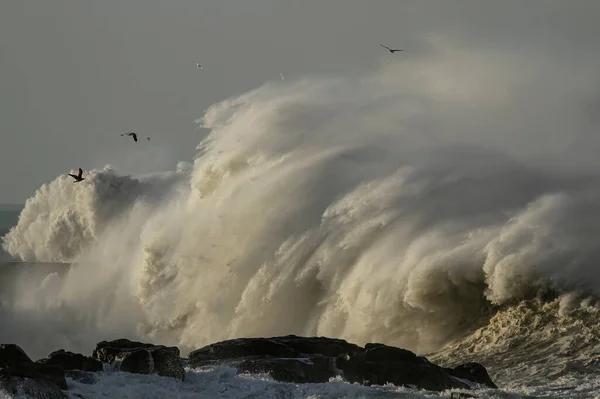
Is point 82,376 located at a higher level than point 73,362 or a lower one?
lower

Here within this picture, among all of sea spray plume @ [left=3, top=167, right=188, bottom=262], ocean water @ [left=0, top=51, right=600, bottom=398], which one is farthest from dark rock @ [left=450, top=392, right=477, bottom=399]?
sea spray plume @ [left=3, top=167, right=188, bottom=262]

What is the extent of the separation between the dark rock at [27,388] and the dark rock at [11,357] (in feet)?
5.45

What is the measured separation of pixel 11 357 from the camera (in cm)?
2008

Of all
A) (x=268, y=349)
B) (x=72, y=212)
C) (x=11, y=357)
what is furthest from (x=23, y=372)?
(x=72, y=212)

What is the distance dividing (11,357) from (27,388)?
7.02 ft

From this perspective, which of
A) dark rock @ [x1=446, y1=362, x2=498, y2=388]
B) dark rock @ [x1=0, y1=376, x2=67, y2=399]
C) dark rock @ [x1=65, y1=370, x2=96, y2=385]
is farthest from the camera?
dark rock @ [x1=446, y1=362, x2=498, y2=388]

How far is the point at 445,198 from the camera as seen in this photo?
33156 millimetres

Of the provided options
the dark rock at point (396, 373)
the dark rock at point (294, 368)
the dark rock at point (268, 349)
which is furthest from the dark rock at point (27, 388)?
the dark rock at point (396, 373)

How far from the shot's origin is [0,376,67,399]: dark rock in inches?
709

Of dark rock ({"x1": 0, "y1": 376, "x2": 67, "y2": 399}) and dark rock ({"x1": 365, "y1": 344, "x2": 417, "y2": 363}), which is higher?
dark rock ({"x1": 365, "y1": 344, "x2": 417, "y2": 363})

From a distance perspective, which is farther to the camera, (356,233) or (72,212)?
(72,212)

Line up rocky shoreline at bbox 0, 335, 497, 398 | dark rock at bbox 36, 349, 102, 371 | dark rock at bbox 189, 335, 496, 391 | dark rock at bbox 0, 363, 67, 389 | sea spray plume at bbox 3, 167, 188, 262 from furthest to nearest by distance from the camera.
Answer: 1. sea spray plume at bbox 3, 167, 188, 262
2. dark rock at bbox 189, 335, 496, 391
3. dark rock at bbox 36, 349, 102, 371
4. rocky shoreline at bbox 0, 335, 497, 398
5. dark rock at bbox 0, 363, 67, 389

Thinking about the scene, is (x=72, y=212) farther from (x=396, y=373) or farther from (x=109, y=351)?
(x=396, y=373)

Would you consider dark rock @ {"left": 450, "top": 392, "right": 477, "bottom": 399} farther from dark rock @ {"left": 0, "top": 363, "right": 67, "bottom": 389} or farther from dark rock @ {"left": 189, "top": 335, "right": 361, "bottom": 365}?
dark rock @ {"left": 0, "top": 363, "right": 67, "bottom": 389}
